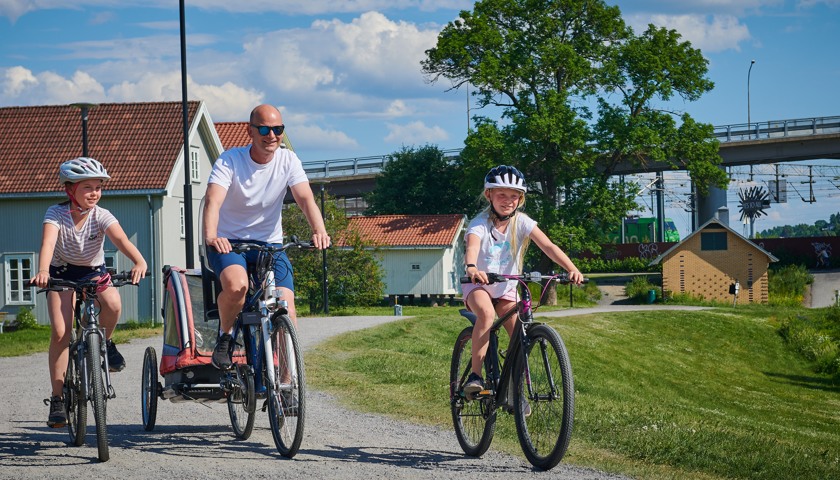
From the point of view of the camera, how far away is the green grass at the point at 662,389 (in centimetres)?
802

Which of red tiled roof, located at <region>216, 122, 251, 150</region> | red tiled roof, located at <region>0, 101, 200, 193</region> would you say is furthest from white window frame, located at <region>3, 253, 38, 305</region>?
red tiled roof, located at <region>216, 122, 251, 150</region>

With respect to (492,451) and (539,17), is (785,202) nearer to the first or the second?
(539,17)

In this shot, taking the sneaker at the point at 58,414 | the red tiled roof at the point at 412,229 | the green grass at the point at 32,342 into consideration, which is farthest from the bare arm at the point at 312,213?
the red tiled roof at the point at 412,229

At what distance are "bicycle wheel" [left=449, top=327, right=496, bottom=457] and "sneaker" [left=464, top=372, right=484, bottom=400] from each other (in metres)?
0.09

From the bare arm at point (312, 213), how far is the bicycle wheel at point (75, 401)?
1791 mm

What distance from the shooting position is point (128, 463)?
7152mm

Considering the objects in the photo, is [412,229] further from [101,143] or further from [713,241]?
[101,143]

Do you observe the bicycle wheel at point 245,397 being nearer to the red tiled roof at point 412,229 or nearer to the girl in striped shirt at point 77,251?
the girl in striped shirt at point 77,251

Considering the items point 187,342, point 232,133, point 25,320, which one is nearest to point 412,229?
point 232,133

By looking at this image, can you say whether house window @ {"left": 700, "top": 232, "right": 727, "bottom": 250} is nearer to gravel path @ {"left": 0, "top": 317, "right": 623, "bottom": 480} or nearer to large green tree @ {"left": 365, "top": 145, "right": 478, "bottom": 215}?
large green tree @ {"left": 365, "top": 145, "right": 478, "bottom": 215}

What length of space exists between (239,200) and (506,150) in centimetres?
4447

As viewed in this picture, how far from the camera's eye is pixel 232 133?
161 feet

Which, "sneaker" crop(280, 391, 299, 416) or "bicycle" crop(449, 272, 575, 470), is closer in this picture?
"bicycle" crop(449, 272, 575, 470)

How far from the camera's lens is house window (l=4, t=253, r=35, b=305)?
40.1 m
